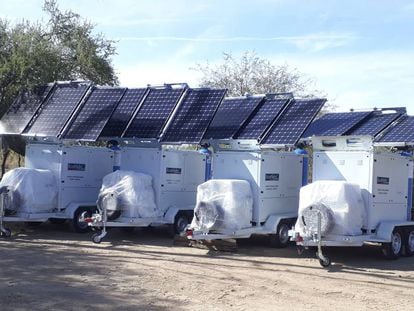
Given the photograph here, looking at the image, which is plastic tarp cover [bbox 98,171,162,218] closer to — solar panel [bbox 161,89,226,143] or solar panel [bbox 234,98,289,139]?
solar panel [bbox 161,89,226,143]

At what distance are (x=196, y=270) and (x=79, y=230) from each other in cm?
632

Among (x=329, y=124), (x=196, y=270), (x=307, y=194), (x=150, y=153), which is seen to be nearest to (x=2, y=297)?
(x=196, y=270)

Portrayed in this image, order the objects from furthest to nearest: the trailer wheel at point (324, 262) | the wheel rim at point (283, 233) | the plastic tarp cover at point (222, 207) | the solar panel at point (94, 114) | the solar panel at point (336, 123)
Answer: the solar panel at point (94, 114) < the solar panel at point (336, 123) < the wheel rim at point (283, 233) < the plastic tarp cover at point (222, 207) < the trailer wheel at point (324, 262)

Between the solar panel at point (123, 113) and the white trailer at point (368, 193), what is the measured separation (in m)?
5.96

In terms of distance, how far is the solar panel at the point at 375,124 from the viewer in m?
14.4

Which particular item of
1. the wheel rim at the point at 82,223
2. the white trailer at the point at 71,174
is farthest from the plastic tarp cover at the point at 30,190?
the wheel rim at the point at 82,223

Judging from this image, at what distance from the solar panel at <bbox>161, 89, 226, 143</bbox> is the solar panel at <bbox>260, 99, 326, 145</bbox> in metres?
1.86

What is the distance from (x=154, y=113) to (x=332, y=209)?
6.71m

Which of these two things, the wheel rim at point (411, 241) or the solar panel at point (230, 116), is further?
the solar panel at point (230, 116)

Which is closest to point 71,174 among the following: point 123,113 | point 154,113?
point 123,113

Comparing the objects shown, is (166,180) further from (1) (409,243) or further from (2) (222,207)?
(1) (409,243)

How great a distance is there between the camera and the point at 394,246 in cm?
1302

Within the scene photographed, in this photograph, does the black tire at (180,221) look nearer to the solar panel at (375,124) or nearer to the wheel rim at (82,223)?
the wheel rim at (82,223)

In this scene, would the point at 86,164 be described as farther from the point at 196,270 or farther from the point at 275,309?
the point at 275,309
